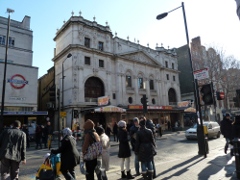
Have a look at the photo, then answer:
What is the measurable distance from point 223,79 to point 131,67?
48.3 ft

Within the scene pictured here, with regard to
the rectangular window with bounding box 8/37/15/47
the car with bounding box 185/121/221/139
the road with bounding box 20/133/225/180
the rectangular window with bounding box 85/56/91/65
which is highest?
the rectangular window with bounding box 8/37/15/47

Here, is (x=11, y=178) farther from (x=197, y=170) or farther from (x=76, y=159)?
(x=197, y=170)

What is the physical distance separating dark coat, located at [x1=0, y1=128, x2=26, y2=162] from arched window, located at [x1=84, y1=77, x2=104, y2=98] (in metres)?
20.8

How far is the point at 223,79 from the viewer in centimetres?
3077

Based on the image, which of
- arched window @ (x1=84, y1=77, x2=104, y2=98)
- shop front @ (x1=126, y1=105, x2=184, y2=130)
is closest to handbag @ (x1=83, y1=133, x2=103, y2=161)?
shop front @ (x1=126, y1=105, x2=184, y2=130)

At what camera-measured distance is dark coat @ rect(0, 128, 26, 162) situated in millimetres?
4926

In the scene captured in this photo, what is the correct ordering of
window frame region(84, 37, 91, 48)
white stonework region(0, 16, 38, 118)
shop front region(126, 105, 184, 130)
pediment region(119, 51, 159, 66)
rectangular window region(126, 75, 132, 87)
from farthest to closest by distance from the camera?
pediment region(119, 51, 159, 66), rectangular window region(126, 75, 132, 87), shop front region(126, 105, 184, 130), window frame region(84, 37, 91, 48), white stonework region(0, 16, 38, 118)

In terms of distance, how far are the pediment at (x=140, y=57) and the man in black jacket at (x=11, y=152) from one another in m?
26.3

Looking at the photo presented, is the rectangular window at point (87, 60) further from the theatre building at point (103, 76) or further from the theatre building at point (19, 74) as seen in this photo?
the theatre building at point (19, 74)

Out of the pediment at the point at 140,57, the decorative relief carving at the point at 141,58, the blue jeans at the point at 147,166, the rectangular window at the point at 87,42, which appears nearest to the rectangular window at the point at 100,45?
the rectangular window at the point at 87,42

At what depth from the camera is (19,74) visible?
2131cm

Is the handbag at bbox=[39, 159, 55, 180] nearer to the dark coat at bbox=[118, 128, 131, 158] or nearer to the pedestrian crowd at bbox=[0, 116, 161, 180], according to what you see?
the pedestrian crowd at bbox=[0, 116, 161, 180]

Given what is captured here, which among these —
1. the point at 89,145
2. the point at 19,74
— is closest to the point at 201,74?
the point at 89,145

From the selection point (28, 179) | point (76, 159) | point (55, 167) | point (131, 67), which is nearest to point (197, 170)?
point (76, 159)
